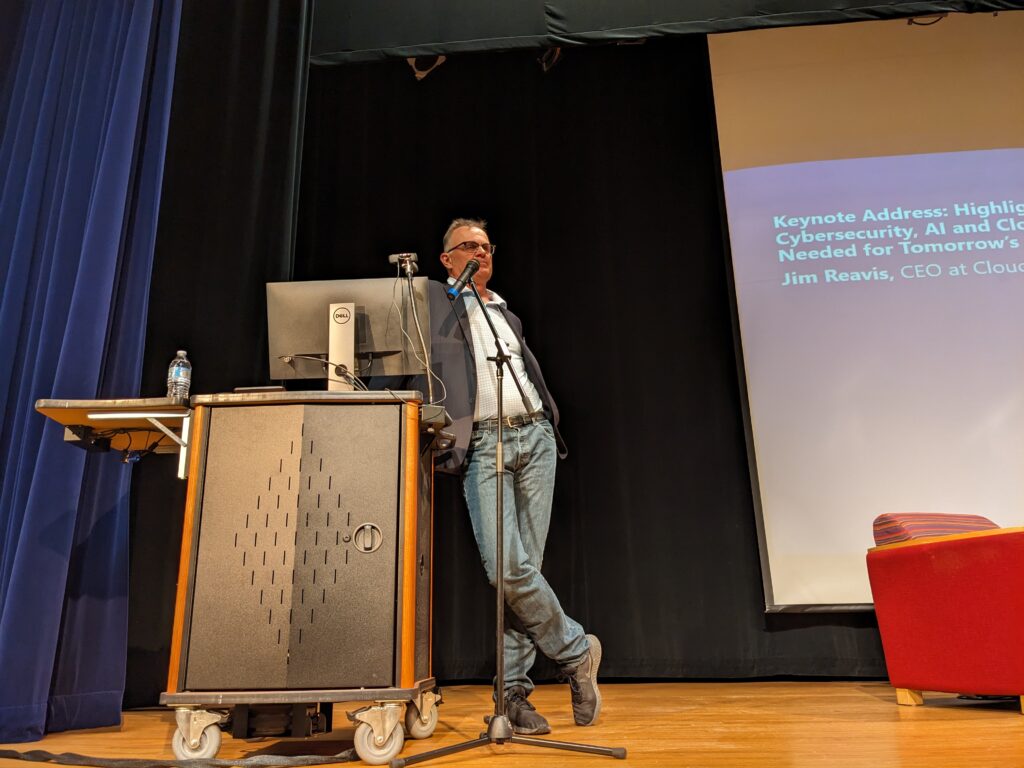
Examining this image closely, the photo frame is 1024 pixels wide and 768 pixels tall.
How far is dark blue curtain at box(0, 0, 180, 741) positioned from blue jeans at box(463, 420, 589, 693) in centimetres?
117

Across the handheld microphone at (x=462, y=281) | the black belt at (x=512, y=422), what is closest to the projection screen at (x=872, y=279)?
the black belt at (x=512, y=422)

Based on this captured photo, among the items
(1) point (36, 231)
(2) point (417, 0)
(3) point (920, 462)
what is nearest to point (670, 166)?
(2) point (417, 0)

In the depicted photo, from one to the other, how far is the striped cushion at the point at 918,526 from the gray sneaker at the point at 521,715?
153cm

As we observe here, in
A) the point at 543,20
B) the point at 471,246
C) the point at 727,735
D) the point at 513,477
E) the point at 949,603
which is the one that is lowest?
the point at 727,735

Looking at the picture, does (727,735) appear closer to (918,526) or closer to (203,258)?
(918,526)

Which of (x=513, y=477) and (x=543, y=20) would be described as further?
(x=543, y=20)

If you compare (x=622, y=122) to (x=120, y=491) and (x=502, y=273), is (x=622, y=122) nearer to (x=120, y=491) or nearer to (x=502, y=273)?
(x=502, y=273)

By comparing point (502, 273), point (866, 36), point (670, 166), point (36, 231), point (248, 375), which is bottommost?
point (248, 375)

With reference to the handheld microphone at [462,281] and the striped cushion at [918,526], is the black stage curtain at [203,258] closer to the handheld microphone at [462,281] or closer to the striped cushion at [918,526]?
the handheld microphone at [462,281]

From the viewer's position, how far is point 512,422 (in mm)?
2506

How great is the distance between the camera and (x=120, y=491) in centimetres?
263

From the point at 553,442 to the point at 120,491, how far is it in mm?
1396

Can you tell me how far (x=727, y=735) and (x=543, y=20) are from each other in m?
2.88

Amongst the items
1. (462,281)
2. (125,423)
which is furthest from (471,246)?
(125,423)
